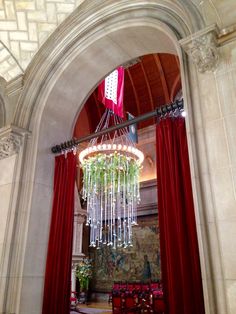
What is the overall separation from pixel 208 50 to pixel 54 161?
9.53ft

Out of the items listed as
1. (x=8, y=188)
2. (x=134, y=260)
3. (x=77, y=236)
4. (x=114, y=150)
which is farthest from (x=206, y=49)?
(x=134, y=260)

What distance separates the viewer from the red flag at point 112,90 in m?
6.20

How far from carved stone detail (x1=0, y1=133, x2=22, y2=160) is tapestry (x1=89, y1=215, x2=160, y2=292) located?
28.8 ft

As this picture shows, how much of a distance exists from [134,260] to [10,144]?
30.8 ft

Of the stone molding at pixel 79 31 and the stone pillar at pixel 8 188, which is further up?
the stone molding at pixel 79 31

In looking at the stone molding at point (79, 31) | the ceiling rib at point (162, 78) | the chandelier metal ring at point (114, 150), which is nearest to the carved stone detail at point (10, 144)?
the stone molding at point (79, 31)

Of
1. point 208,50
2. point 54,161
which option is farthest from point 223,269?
point 54,161

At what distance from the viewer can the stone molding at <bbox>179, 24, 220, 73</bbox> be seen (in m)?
2.71

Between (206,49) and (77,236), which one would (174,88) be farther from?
(206,49)

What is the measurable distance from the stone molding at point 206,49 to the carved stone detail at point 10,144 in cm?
287

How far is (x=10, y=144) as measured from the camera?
170 inches

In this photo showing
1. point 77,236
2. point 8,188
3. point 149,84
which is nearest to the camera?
point 8,188

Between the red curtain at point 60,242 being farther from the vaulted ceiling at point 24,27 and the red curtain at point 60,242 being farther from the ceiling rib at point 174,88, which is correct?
the ceiling rib at point 174,88

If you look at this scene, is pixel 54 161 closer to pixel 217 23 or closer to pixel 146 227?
pixel 217 23
